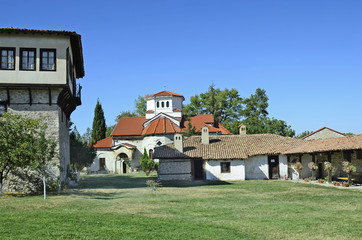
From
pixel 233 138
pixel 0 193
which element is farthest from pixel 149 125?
pixel 0 193

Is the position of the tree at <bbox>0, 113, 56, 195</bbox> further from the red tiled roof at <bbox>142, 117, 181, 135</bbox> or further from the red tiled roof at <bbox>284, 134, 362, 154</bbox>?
the red tiled roof at <bbox>142, 117, 181, 135</bbox>

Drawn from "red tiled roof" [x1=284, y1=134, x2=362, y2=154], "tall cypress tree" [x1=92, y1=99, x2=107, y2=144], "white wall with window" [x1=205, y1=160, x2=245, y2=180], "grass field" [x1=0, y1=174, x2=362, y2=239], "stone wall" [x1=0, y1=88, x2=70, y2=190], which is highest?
"tall cypress tree" [x1=92, y1=99, x2=107, y2=144]

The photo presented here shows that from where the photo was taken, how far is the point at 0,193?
66.3 ft

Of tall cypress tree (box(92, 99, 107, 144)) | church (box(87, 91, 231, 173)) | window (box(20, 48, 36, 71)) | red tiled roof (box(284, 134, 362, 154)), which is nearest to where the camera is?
window (box(20, 48, 36, 71))

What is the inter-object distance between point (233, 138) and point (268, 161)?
17.3 ft

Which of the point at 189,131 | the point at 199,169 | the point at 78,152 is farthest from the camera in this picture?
the point at 189,131

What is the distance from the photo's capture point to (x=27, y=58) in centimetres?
2191

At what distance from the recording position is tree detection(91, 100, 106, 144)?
63594mm

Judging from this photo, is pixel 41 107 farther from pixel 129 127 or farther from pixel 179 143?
pixel 129 127

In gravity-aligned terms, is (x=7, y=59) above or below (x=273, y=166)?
above


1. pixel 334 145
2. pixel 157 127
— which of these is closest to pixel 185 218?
pixel 334 145

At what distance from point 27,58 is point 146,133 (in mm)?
29251

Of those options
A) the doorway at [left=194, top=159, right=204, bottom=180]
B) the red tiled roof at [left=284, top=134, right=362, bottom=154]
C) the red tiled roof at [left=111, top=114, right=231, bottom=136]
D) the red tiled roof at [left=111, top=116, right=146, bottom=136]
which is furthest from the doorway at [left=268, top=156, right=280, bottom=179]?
the red tiled roof at [left=111, top=116, right=146, bottom=136]

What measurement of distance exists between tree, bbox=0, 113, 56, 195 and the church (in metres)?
29.8
